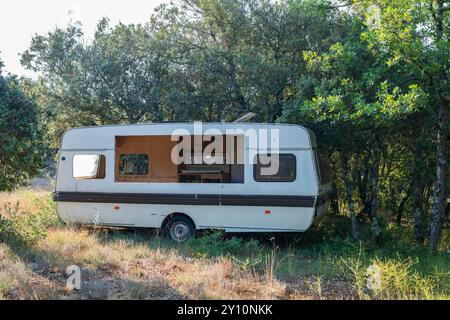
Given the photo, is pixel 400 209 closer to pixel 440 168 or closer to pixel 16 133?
pixel 440 168

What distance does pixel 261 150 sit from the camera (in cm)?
878

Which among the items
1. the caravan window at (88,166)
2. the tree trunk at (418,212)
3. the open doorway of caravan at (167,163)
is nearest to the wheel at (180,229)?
the open doorway of caravan at (167,163)

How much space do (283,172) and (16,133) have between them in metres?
5.09

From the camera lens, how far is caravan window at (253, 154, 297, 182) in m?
8.59

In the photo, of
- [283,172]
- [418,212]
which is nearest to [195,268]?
[283,172]

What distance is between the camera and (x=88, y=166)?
9766mm

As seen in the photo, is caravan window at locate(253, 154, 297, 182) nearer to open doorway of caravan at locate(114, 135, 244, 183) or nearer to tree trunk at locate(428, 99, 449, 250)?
open doorway of caravan at locate(114, 135, 244, 183)

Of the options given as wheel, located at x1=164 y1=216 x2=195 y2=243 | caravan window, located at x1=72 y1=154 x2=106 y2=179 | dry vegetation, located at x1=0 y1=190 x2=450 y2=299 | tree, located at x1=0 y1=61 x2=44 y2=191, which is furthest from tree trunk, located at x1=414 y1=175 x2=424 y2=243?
tree, located at x1=0 y1=61 x2=44 y2=191

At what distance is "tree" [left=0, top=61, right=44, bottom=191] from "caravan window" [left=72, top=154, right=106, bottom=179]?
1298 mm

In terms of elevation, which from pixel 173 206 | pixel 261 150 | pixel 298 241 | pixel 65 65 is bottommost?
pixel 298 241
